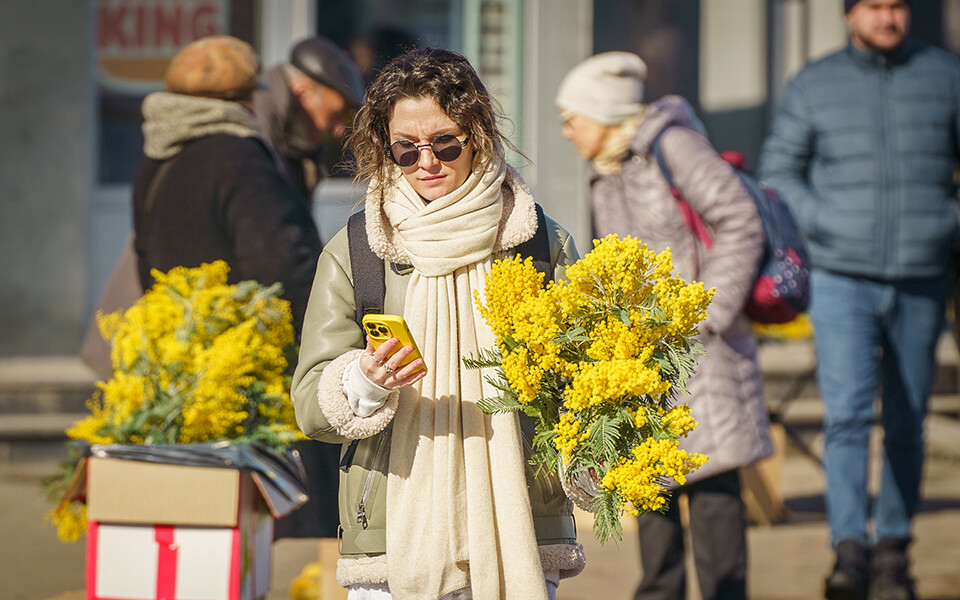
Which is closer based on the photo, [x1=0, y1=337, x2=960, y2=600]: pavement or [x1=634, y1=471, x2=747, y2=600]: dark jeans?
[x1=634, y1=471, x2=747, y2=600]: dark jeans

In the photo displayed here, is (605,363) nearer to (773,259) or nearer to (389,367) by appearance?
(389,367)

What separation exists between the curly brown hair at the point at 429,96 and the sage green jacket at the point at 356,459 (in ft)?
0.68

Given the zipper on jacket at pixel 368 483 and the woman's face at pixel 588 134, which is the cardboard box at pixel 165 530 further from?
the woman's face at pixel 588 134

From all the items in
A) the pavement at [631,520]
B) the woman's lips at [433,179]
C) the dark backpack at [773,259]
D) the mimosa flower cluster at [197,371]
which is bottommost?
the pavement at [631,520]

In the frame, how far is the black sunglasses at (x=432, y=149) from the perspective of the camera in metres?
2.55

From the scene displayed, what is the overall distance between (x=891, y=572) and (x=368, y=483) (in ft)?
10.1

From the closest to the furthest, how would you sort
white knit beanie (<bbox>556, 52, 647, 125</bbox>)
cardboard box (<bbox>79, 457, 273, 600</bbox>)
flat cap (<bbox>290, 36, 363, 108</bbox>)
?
cardboard box (<bbox>79, 457, 273, 600</bbox>) < white knit beanie (<bbox>556, 52, 647, 125</bbox>) < flat cap (<bbox>290, 36, 363, 108</bbox>)

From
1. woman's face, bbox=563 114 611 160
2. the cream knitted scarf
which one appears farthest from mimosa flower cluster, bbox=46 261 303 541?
woman's face, bbox=563 114 611 160

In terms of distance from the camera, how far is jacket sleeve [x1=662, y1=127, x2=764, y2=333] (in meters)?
4.11

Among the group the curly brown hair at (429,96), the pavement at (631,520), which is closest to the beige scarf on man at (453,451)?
the curly brown hair at (429,96)

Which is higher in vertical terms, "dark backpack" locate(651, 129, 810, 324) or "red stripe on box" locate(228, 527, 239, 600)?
"dark backpack" locate(651, 129, 810, 324)

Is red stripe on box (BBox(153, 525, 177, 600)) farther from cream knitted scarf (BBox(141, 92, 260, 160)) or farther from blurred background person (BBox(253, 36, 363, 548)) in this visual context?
blurred background person (BBox(253, 36, 363, 548))

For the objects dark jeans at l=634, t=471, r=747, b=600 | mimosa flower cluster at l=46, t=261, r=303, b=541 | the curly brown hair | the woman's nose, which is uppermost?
the curly brown hair

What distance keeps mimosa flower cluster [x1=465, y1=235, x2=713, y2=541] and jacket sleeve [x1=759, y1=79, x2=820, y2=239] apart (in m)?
3.10
